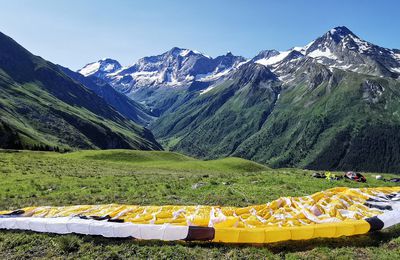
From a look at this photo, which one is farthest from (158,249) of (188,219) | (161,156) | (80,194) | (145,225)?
(161,156)

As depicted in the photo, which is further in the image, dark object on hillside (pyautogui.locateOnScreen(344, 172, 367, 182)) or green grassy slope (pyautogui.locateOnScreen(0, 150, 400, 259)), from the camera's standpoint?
dark object on hillside (pyautogui.locateOnScreen(344, 172, 367, 182))

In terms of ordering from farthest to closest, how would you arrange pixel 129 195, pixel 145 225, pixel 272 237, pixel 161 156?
pixel 161 156 → pixel 129 195 → pixel 145 225 → pixel 272 237

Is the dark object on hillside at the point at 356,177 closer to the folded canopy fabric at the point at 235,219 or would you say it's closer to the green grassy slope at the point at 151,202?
the green grassy slope at the point at 151,202

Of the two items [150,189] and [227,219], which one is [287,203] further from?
[150,189]

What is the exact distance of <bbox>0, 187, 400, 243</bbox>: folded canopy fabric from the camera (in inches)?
648

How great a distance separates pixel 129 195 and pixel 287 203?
47.8 ft

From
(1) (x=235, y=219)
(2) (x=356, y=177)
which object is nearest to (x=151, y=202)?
(1) (x=235, y=219)

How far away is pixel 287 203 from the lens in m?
20.8

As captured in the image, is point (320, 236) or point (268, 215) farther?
point (268, 215)

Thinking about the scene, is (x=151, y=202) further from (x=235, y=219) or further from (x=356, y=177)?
(x=356, y=177)

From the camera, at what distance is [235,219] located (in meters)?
18.0

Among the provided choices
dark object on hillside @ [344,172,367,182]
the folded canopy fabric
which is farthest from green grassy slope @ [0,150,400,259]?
dark object on hillside @ [344,172,367,182]

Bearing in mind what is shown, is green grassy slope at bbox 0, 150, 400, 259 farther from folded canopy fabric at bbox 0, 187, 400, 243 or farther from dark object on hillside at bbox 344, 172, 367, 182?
dark object on hillside at bbox 344, 172, 367, 182

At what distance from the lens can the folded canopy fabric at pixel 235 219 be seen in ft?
54.0
